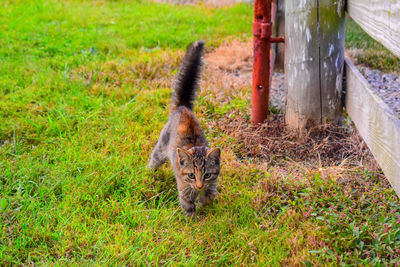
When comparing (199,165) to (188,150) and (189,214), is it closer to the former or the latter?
(188,150)

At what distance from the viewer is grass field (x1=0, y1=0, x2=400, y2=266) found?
240cm

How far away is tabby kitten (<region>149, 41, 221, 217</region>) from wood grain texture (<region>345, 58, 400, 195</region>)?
3.45 ft

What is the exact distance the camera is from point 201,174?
2895 mm

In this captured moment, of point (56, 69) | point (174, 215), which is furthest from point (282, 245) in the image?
point (56, 69)

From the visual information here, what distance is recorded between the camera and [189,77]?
3619mm

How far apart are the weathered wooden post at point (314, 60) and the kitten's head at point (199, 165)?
100cm

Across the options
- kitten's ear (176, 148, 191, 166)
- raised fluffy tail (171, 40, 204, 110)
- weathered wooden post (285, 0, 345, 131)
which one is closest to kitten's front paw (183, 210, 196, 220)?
kitten's ear (176, 148, 191, 166)

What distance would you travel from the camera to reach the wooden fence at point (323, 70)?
2779 mm

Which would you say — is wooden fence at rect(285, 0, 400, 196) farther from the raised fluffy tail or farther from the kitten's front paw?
the kitten's front paw

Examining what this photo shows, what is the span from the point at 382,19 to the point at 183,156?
1.58 meters

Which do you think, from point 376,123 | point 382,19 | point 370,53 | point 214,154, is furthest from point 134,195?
point 370,53

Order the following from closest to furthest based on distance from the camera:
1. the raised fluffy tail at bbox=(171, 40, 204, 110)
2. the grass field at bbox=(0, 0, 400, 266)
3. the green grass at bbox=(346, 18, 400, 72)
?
the grass field at bbox=(0, 0, 400, 266), the raised fluffy tail at bbox=(171, 40, 204, 110), the green grass at bbox=(346, 18, 400, 72)

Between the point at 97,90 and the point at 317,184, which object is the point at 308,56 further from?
the point at 97,90

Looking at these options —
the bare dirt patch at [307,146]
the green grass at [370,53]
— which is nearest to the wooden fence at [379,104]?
the bare dirt patch at [307,146]
